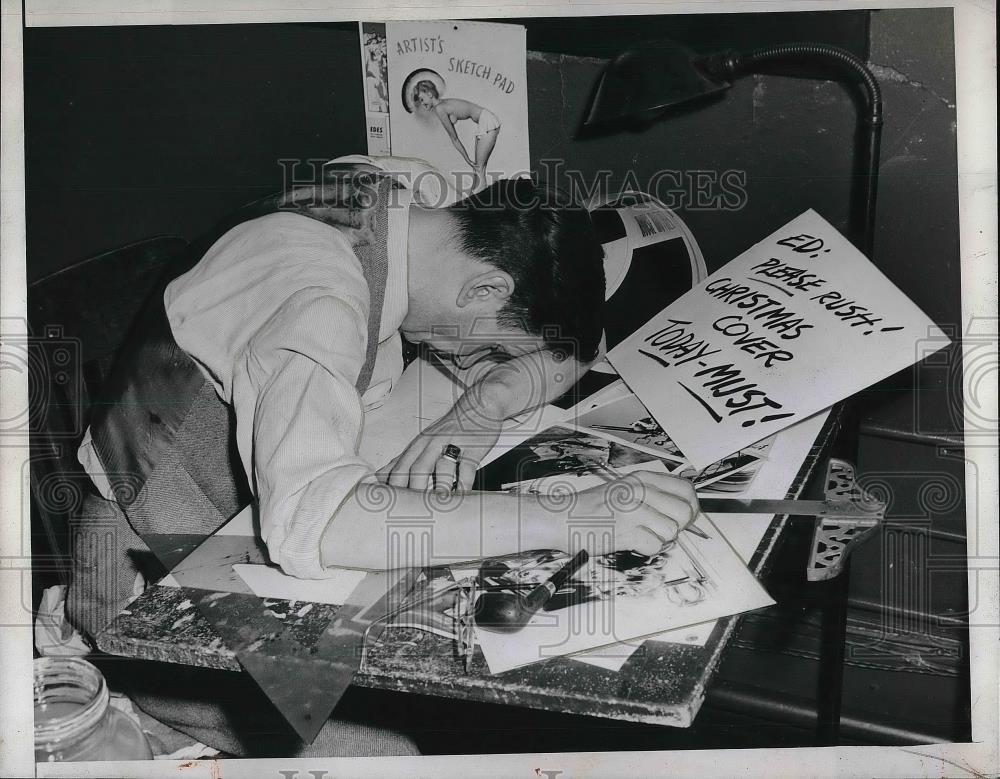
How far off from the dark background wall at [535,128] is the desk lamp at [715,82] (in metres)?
0.02

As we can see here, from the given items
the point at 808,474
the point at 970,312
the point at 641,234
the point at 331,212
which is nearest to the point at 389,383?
the point at 331,212

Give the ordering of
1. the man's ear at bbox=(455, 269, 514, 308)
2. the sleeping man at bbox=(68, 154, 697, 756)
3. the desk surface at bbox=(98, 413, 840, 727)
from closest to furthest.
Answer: the desk surface at bbox=(98, 413, 840, 727) < the sleeping man at bbox=(68, 154, 697, 756) < the man's ear at bbox=(455, 269, 514, 308)

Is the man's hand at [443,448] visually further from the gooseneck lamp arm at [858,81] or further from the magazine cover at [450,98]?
the gooseneck lamp arm at [858,81]

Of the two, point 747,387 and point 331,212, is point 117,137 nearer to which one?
point 331,212

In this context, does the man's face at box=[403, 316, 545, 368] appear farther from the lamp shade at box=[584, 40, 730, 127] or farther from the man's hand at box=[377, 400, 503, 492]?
the lamp shade at box=[584, 40, 730, 127]

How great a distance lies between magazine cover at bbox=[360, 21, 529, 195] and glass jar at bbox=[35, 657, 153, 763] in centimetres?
76

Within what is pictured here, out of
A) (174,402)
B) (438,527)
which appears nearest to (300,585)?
(438,527)

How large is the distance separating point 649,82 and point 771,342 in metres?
0.37

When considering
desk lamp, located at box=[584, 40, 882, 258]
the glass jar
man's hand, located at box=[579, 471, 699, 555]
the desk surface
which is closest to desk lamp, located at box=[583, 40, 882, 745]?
desk lamp, located at box=[584, 40, 882, 258]

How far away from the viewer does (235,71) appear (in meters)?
1.16

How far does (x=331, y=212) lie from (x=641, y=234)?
1.32 ft

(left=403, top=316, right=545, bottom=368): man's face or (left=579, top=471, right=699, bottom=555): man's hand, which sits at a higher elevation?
(left=403, top=316, right=545, bottom=368): man's face

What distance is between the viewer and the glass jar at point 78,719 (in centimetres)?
110

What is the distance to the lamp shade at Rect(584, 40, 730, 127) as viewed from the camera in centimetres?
114
